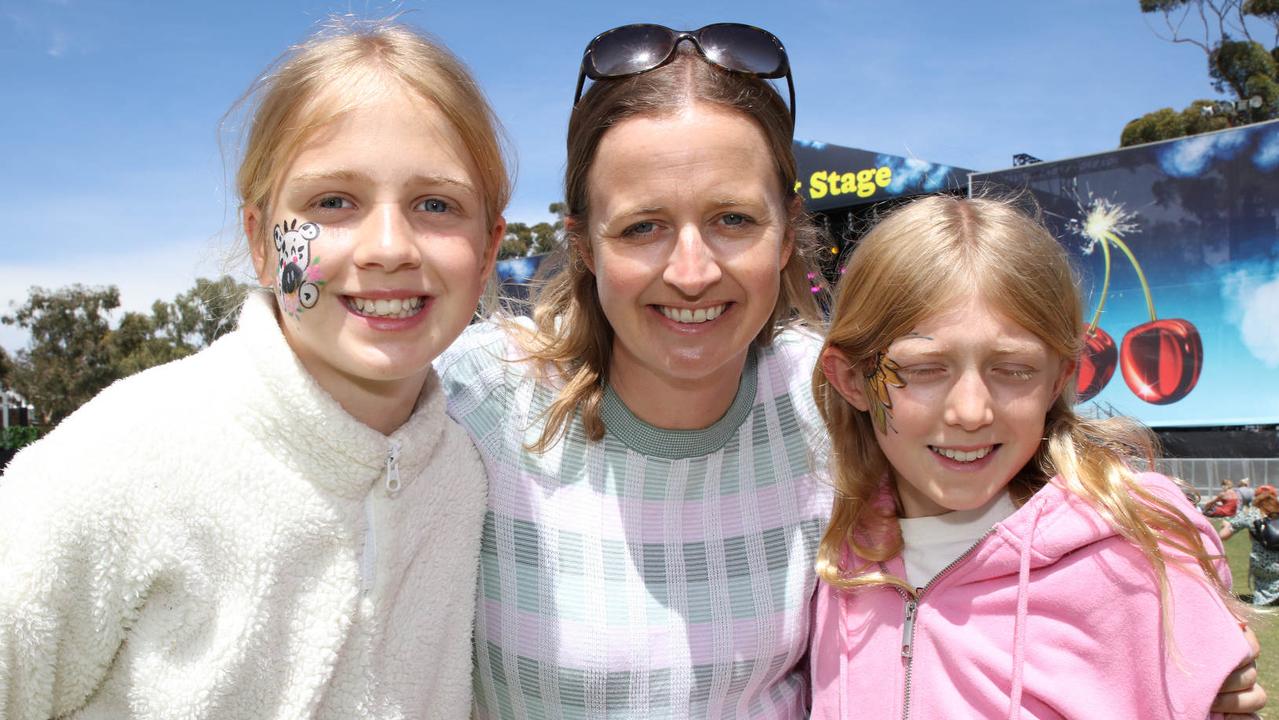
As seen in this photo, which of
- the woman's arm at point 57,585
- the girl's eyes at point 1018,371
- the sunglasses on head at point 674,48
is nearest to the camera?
the woman's arm at point 57,585

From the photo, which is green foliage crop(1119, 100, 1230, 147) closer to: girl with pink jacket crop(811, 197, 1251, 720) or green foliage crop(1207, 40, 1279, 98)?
green foliage crop(1207, 40, 1279, 98)

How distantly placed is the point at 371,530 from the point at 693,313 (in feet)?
2.58

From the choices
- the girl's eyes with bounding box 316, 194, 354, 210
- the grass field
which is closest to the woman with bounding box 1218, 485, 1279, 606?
the grass field

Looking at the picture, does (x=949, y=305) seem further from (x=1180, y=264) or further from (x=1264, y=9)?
(x=1264, y=9)

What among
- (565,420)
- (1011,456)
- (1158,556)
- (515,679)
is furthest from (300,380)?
(1158,556)

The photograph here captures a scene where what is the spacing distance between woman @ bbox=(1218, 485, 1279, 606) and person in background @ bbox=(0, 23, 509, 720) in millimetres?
7133

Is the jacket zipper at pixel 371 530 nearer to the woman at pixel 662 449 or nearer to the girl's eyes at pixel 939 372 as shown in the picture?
the woman at pixel 662 449

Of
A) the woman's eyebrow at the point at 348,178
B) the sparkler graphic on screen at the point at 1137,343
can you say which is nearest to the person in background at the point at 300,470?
the woman's eyebrow at the point at 348,178

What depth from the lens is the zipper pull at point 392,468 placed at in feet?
5.60

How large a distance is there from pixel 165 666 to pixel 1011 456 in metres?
1.59

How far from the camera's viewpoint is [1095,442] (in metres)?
1.89

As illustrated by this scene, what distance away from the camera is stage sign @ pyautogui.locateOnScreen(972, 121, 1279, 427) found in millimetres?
12656

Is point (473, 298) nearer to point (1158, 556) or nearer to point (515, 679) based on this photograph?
point (515, 679)

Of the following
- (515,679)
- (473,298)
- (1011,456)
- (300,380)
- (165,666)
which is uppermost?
(473,298)
